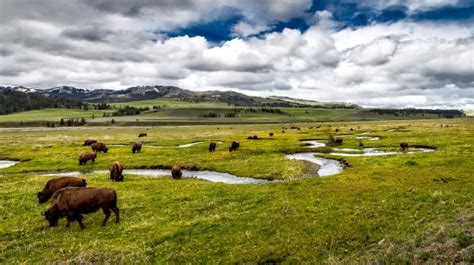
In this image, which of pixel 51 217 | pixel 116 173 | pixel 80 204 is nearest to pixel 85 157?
pixel 116 173

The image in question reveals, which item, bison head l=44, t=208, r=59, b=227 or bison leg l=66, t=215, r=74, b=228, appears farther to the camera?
bison head l=44, t=208, r=59, b=227

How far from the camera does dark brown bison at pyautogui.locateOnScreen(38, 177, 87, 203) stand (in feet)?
89.3

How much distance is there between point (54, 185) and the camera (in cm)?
2769

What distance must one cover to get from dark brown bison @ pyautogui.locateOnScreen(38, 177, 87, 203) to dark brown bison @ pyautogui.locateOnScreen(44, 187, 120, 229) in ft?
22.4

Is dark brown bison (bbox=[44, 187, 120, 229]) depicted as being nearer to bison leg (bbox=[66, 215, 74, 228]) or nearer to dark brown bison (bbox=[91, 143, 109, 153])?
bison leg (bbox=[66, 215, 74, 228])

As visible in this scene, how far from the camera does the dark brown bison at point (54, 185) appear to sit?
89.3 ft

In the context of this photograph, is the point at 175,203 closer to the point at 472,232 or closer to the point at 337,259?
the point at 337,259

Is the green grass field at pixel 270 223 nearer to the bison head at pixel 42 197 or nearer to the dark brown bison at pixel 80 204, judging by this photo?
the bison head at pixel 42 197

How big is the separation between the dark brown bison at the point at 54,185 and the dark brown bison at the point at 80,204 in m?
6.84

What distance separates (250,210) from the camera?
2250cm

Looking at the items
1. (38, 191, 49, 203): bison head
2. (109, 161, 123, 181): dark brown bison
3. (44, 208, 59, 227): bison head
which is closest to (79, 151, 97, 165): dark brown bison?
(109, 161, 123, 181): dark brown bison

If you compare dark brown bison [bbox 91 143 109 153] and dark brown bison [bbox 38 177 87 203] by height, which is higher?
dark brown bison [bbox 38 177 87 203]

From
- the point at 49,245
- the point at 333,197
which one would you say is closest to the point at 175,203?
the point at 49,245

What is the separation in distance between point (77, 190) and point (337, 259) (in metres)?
14.7
